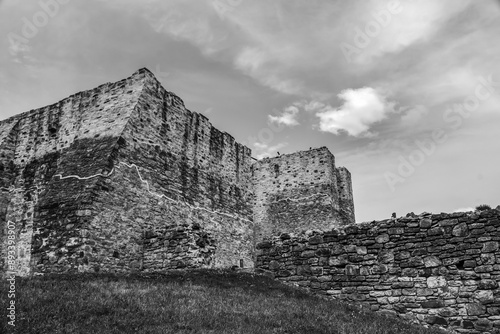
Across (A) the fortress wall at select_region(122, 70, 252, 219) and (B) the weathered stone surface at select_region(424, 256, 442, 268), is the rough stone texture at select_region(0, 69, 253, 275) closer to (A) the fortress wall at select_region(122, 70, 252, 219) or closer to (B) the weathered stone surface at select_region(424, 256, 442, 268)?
(A) the fortress wall at select_region(122, 70, 252, 219)

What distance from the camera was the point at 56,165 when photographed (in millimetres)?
17219

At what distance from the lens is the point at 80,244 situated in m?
13.7

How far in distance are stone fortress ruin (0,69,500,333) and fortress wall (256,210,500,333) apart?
0.09 feet

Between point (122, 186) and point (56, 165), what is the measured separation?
3566 millimetres

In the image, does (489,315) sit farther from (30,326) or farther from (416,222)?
(30,326)

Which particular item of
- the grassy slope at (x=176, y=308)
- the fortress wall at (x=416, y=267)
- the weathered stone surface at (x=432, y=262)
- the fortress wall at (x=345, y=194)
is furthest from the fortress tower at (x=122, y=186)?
the weathered stone surface at (x=432, y=262)

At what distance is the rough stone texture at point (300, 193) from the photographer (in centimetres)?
2539

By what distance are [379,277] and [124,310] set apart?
6786mm

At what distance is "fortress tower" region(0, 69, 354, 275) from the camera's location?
47.3 feet

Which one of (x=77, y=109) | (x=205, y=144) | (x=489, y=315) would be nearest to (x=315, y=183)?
(x=205, y=144)

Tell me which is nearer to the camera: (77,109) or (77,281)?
(77,281)

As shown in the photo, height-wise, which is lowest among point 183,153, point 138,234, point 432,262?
point 432,262

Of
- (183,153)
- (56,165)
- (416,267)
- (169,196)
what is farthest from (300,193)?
(416,267)

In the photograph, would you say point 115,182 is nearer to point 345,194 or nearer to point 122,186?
point 122,186
